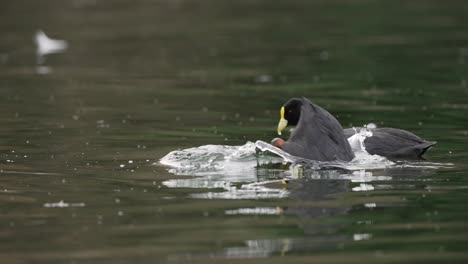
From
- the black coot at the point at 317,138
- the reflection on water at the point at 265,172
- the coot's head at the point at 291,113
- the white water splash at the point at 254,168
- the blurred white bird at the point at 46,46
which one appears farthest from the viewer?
the blurred white bird at the point at 46,46

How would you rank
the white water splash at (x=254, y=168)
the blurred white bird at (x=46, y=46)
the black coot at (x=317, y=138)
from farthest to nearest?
the blurred white bird at (x=46, y=46), the black coot at (x=317, y=138), the white water splash at (x=254, y=168)

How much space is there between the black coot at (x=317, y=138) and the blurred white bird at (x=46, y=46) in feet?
43.4

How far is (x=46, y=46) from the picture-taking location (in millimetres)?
24594

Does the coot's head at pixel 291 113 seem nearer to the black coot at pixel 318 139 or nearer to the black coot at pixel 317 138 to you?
the black coot at pixel 318 139

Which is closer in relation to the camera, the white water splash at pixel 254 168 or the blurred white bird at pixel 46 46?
the white water splash at pixel 254 168

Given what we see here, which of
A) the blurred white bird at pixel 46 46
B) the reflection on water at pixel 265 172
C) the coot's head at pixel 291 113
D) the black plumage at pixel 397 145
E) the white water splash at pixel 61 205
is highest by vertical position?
the blurred white bird at pixel 46 46

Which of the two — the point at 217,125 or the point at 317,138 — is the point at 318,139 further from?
the point at 217,125

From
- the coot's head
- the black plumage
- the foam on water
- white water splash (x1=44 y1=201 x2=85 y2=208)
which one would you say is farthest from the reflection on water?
white water splash (x1=44 y1=201 x2=85 y2=208)

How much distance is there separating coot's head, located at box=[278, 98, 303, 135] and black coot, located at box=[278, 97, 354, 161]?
465 millimetres

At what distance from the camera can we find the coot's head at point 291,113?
1212cm

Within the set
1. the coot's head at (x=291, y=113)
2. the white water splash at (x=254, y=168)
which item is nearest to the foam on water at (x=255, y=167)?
the white water splash at (x=254, y=168)

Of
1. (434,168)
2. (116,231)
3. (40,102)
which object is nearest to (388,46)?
(40,102)

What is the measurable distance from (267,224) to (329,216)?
1.86 feet

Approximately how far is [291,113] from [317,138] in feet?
2.77
